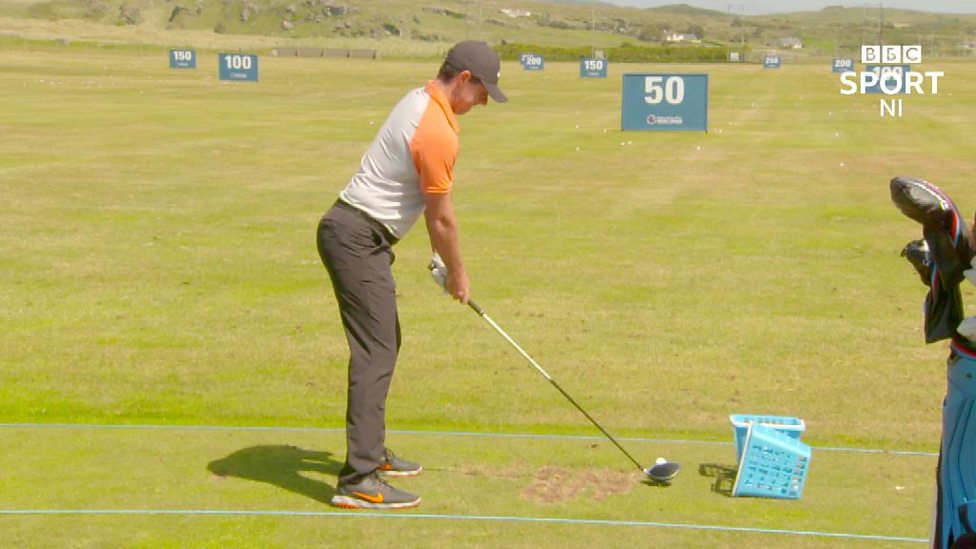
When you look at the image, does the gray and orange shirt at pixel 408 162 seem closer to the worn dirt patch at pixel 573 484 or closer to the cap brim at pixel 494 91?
the cap brim at pixel 494 91

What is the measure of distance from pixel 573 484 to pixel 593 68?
77460mm

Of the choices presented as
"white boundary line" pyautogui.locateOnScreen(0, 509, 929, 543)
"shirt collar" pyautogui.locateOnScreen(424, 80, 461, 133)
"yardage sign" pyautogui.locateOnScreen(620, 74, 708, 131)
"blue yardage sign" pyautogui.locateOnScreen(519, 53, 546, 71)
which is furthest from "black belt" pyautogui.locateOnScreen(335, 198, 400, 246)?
"blue yardage sign" pyautogui.locateOnScreen(519, 53, 546, 71)

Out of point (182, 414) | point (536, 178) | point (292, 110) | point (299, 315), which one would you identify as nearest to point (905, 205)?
point (182, 414)

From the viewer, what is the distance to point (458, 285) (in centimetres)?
705

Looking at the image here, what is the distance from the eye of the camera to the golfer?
6.67m

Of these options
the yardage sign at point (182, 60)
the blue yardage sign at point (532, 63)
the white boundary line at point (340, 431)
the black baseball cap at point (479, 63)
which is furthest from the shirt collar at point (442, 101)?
the blue yardage sign at point (532, 63)

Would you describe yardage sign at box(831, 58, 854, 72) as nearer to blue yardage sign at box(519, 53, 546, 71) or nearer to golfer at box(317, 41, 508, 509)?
blue yardage sign at box(519, 53, 546, 71)

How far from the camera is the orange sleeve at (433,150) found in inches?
260

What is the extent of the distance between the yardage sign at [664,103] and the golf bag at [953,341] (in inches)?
1208

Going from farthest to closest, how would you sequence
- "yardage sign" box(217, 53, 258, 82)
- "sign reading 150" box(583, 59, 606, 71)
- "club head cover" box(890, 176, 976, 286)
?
"sign reading 150" box(583, 59, 606, 71) → "yardage sign" box(217, 53, 258, 82) → "club head cover" box(890, 176, 976, 286)

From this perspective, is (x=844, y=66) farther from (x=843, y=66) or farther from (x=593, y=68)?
(x=593, y=68)

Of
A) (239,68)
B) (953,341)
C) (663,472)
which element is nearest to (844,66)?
(239,68)

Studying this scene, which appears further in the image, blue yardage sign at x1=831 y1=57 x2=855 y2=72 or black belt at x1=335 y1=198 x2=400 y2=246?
blue yardage sign at x1=831 y1=57 x2=855 y2=72

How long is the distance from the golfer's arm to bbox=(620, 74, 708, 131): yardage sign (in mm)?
28860
